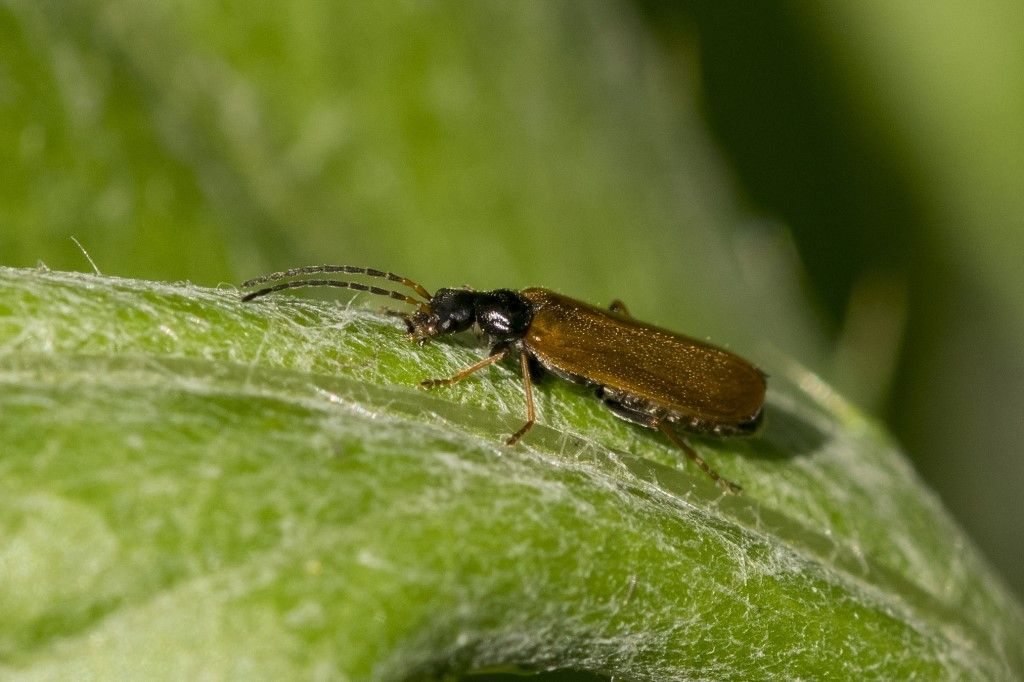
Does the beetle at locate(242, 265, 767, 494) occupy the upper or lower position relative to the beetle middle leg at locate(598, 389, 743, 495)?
upper

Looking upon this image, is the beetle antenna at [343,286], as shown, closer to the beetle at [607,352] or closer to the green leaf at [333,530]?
the beetle at [607,352]

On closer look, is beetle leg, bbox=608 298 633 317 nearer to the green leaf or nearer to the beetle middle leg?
the beetle middle leg

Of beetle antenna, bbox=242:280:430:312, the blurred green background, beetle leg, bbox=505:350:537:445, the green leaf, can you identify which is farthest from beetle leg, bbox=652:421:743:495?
the blurred green background

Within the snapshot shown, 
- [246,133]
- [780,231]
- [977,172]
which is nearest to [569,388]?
[246,133]

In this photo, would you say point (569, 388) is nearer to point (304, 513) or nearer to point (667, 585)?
point (667, 585)

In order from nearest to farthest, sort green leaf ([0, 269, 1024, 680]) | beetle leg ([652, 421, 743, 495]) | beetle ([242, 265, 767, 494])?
green leaf ([0, 269, 1024, 680]) → beetle leg ([652, 421, 743, 495]) → beetle ([242, 265, 767, 494])

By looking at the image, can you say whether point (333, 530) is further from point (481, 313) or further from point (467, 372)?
point (481, 313)

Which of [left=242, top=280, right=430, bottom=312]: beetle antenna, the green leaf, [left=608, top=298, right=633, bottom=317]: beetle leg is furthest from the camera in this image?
[left=608, top=298, right=633, bottom=317]: beetle leg
